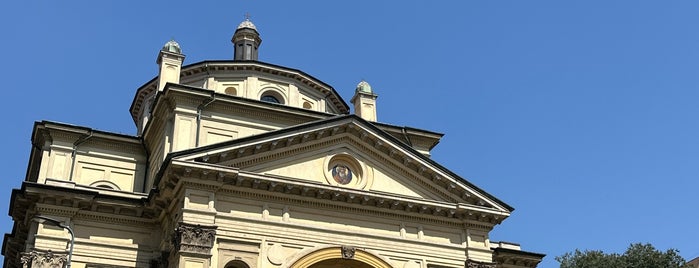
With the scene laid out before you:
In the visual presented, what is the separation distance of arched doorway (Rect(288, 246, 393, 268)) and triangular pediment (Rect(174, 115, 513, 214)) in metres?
2.23

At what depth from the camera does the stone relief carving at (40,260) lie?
85.0 feet

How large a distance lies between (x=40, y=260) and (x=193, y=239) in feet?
18.7

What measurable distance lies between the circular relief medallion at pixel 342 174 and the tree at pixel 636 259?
91.6ft

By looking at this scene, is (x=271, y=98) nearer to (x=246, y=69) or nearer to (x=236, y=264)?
(x=246, y=69)

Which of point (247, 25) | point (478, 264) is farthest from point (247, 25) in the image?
point (478, 264)

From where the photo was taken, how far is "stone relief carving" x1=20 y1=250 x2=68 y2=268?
85.0ft

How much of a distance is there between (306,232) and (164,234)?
5253 mm

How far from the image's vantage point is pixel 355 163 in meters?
28.5

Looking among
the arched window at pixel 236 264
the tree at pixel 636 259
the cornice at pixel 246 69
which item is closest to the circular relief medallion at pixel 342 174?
the arched window at pixel 236 264

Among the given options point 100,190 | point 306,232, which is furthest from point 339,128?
point 100,190

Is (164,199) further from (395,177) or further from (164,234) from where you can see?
(395,177)

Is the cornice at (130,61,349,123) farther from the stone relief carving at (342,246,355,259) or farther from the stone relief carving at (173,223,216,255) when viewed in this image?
the stone relief carving at (173,223,216,255)

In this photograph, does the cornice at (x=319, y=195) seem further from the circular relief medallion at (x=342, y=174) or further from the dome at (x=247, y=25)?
the dome at (x=247, y=25)

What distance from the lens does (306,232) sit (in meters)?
26.8
